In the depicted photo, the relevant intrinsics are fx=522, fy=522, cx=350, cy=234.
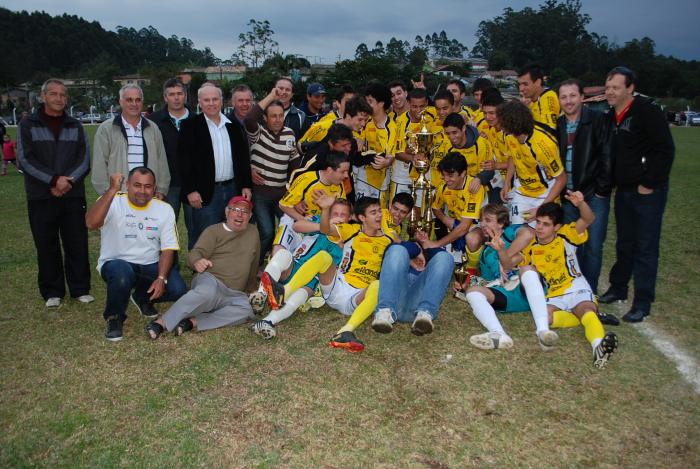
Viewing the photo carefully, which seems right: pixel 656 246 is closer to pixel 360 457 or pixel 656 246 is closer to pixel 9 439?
pixel 360 457

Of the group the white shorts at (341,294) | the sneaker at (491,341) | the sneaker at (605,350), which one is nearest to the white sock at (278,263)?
the white shorts at (341,294)

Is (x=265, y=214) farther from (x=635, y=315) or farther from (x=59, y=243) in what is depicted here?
(x=635, y=315)

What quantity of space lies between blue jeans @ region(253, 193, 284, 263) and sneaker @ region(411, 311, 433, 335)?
266cm

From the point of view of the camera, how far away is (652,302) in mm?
5664

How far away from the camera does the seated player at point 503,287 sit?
181 inches

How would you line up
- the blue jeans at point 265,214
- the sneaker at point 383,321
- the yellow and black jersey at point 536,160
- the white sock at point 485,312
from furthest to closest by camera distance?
the blue jeans at point 265,214
the yellow and black jersey at point 536,160
the white sock at point 485,312
the sneaker at point 383,321

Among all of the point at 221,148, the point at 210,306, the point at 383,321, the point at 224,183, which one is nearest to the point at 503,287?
the point at 383,321

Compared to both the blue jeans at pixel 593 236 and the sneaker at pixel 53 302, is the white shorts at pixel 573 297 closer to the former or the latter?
the blue jeans at pixel 593 236

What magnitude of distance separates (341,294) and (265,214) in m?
1.93

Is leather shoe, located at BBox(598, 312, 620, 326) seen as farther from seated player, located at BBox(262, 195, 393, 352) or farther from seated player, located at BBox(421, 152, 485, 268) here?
seated player, located at BBox(262, 195, 393, 352)

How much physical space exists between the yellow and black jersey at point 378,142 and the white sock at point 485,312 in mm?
2579

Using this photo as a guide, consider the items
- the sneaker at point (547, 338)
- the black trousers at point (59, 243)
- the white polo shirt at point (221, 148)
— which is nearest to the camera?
the sneaker at point (547, 338)

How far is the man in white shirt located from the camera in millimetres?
5043

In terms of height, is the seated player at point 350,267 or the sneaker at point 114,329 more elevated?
the seated player at point 350,267
